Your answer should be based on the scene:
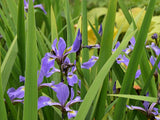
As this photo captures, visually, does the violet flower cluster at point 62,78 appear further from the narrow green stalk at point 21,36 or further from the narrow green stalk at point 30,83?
the narrow green stalk at point 21,36

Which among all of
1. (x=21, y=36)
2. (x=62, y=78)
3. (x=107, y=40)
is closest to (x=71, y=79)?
(x=62, y=78)

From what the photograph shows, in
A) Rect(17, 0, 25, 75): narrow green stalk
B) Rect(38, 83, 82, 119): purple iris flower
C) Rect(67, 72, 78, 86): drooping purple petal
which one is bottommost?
Rect(38, 83, 82, 119): purple iris flower

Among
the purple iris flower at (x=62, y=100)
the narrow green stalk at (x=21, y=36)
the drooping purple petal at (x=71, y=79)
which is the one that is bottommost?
the purple iris flower at (x=62, y=100)

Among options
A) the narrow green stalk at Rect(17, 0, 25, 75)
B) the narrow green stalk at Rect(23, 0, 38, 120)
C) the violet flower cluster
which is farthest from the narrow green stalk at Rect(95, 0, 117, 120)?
the narrow green stalk at Rect(17, 0, 25, 75)

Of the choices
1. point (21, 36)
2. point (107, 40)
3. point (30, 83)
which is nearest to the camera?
point (30, 83)

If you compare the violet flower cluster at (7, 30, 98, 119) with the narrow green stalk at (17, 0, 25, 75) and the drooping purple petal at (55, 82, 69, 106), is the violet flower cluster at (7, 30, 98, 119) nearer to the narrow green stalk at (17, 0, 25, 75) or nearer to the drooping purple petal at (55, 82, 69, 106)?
the drooping purple petal at (55, 82, 69, 106)

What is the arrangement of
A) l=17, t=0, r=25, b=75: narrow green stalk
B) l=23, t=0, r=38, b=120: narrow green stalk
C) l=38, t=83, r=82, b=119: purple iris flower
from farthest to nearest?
l=17, t=0, r=25, b=75: narrow green stalk
l=38, t=83, r=82, b=119: purple iris flower
l=23, t=0, r=38, b=120: narrow green stalk

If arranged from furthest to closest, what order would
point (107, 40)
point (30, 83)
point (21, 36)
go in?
point (21, 36), point (107, 40), point (30, 83)

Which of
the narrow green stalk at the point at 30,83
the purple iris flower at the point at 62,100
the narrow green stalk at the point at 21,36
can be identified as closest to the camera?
Answer: the narrow green stalk at the point at 30,83

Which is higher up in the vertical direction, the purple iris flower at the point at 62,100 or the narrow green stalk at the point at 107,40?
the narrow green stalk at the point at 107,40

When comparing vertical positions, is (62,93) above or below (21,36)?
below

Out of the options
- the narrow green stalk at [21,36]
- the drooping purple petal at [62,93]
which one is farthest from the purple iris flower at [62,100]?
the narrow green stalk at [21,36]

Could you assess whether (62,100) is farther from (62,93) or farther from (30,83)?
(30,83)

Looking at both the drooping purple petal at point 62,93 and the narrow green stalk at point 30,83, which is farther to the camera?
the drooping purple petal at point 62,93
